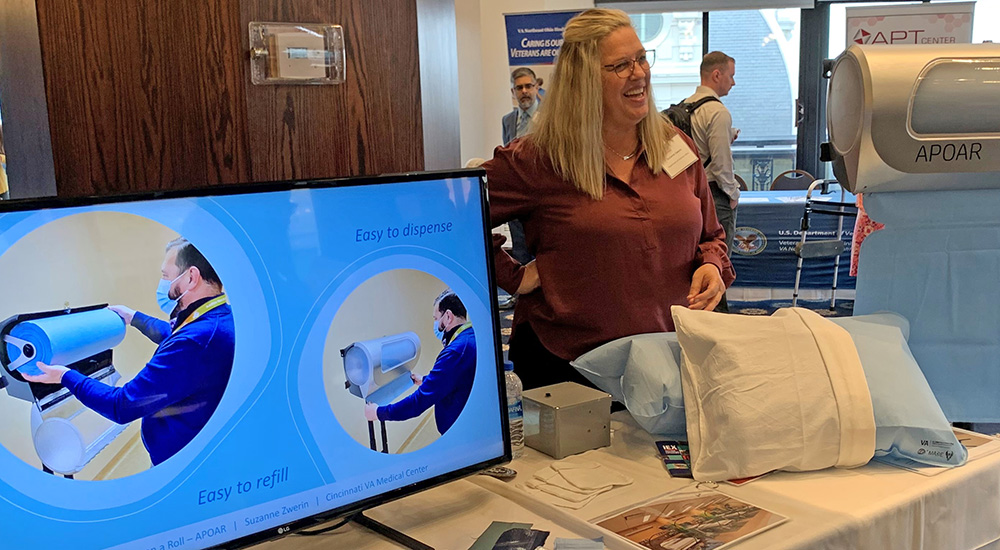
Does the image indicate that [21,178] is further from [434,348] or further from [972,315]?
[972,315]

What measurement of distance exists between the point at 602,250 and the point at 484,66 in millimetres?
5920

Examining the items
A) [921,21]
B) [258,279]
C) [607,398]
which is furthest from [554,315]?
[921,21]

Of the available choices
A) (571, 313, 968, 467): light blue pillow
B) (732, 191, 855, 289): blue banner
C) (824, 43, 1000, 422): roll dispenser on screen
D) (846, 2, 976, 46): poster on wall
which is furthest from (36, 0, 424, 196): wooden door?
(846, 2, 976, 46): poster on wall

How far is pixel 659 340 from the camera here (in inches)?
52.0

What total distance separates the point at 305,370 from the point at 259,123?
0.57m

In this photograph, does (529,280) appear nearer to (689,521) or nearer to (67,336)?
(689,521)

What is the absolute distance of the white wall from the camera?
6.98m

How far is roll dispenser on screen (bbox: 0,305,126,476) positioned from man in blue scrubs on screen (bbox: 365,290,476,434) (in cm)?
33

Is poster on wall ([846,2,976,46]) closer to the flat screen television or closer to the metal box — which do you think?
the metal box

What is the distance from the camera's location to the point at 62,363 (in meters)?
0.74

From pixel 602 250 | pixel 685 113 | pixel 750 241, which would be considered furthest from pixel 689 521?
pixel 750 241

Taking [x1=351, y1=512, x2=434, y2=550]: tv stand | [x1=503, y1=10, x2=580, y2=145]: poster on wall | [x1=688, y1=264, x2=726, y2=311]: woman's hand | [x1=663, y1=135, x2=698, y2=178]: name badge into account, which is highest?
[x1=503, y1=10, x2=580, y2=145]: poster on wall

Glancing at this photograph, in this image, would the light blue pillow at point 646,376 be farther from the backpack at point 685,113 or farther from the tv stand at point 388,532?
the backpack at point 685,113

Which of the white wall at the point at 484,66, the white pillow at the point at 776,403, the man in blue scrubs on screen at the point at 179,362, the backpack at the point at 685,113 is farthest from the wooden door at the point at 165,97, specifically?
the white wall at the point at 484,66
